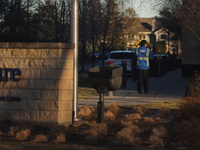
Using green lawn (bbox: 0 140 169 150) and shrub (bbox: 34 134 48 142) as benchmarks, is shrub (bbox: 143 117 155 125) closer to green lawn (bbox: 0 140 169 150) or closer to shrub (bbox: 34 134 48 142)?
green lawn (bbox: 0 140 169 150)

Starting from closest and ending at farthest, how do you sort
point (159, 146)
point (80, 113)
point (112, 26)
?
point (159, 146)
point (80, 113)
point (112, 26)

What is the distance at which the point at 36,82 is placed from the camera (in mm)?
8391

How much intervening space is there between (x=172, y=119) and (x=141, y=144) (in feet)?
7.97

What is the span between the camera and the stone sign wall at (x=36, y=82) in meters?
8.32

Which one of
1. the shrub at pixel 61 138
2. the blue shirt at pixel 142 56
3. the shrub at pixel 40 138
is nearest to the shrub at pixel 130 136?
the shrub at pixel 61 138

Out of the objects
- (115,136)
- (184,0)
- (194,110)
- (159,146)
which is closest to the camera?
(159,146)

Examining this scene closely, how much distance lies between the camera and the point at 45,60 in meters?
8.37

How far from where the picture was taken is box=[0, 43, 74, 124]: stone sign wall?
27.3 feet

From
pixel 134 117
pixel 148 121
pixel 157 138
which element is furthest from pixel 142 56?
pixel 157 138

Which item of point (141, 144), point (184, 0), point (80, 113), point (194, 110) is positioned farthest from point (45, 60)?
point (184, 0)

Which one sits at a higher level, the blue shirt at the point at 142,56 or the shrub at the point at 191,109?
the blue shirt at the point at 142,56

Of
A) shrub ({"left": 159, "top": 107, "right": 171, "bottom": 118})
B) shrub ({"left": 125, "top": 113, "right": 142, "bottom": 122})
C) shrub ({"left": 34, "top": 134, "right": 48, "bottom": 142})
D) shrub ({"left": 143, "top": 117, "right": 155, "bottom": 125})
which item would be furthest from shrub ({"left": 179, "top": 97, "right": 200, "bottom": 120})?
shrub ({"left": 34, "top": 134, "right": 48, "bottom": 142})

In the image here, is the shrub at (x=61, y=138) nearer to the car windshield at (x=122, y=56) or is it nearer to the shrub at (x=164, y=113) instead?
the shrub at (x=164, y=113)

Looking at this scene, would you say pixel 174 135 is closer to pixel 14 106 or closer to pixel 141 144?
pixel 141 144
